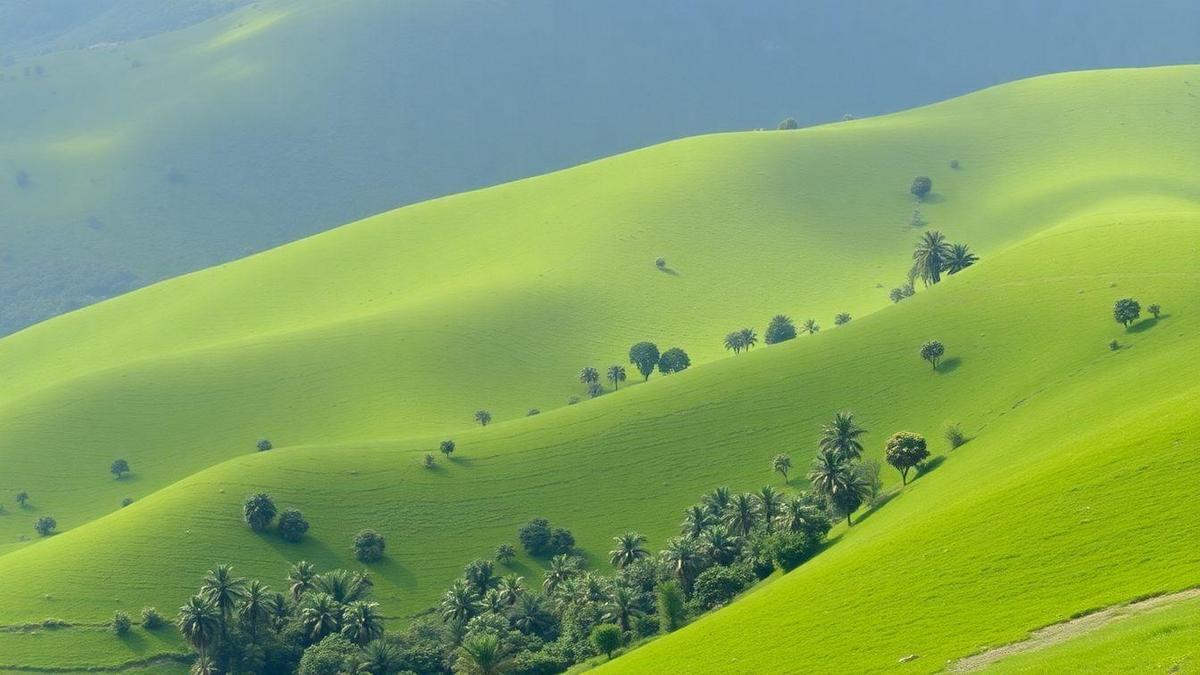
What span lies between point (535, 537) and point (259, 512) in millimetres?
23600

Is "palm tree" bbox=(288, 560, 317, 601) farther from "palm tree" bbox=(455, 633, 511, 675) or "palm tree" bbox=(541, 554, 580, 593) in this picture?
"palm tree" bbox=(455, 633, 511, 675)

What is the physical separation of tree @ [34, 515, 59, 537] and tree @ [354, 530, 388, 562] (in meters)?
45.5

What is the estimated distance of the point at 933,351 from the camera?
4798 inches

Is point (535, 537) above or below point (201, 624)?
above

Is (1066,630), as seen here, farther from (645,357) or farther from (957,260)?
(957,260)

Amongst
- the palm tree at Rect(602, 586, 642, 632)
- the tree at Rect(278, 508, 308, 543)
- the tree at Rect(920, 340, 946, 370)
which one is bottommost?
the palm tree at Rect(602, 586, 642, 632)

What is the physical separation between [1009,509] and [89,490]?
112 metres

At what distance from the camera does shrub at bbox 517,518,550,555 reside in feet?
367

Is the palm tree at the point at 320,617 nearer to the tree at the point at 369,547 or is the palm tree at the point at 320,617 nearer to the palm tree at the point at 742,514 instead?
the tree at the point at 369,547

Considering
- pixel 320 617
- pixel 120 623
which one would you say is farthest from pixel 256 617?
pixel 120 623

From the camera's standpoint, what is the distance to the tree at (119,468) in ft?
487

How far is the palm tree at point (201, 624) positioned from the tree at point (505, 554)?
24520 mm

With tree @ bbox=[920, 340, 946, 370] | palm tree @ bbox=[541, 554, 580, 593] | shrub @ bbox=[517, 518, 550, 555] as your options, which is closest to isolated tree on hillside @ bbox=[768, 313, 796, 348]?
tree @ bbox=[920, 340, 946, 370]

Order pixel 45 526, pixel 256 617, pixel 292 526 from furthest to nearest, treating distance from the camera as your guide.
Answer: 1. pixel 45 526
2. pixel 292 526
3. pixel 256 617
